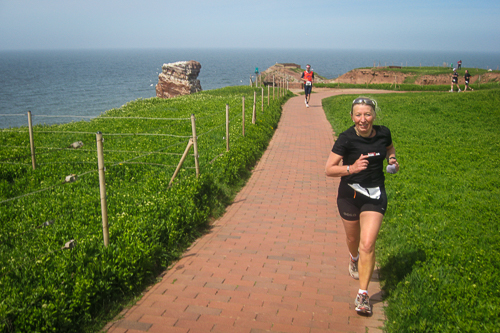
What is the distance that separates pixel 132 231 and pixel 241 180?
4163mm

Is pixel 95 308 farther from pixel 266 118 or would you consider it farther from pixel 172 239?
pixel 266 118

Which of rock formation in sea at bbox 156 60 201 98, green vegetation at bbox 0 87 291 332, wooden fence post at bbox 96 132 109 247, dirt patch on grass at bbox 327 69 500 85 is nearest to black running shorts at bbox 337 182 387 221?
green vegetation at bbox 0 87 291 332

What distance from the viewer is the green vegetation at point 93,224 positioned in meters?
3.85

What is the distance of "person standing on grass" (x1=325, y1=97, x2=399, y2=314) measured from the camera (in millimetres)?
4109

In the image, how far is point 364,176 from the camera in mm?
4223

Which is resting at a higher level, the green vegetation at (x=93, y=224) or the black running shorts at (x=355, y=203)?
the black running shorts at (x=355, y=203)

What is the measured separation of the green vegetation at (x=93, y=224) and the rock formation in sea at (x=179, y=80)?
3192cm

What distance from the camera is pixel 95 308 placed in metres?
4.09

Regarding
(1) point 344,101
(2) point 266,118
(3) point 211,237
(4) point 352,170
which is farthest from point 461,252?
(1) point 344,101

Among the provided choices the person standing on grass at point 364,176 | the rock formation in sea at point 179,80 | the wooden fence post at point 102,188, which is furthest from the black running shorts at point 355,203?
the rock formation in sea at point 179,80

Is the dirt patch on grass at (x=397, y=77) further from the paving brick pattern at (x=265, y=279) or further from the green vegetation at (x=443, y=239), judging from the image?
the paving brick pattern at (x=265, y=279)

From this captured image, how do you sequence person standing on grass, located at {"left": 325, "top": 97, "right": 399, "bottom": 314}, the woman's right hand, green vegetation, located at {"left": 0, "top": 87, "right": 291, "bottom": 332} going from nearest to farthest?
1. green vegetation, located at {"left": 0, "top": 87, "right": 291, "bottom": 332}
2. the woman's right hand
3. person standing on grass, located at {"left": 325, "top": 97, "right": 399, "bottom": 314}

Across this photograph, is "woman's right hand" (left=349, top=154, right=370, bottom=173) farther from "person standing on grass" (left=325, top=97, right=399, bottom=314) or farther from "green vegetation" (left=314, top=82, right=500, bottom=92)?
"green vegetation" (left=314, top=82, right=500, bottom=92)

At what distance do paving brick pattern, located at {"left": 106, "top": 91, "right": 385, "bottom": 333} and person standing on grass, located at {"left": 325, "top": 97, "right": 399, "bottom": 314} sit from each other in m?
0.55
